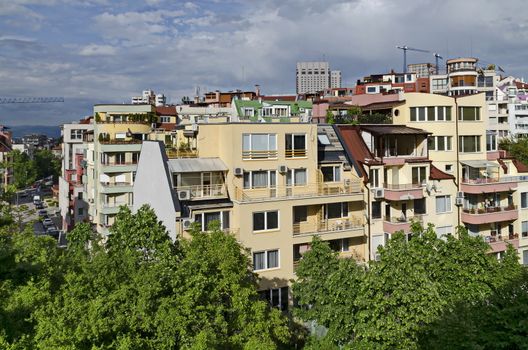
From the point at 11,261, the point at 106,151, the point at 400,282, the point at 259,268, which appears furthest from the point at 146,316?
the point at 106,151

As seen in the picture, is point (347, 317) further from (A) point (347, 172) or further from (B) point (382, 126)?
(B) point (382, 126)

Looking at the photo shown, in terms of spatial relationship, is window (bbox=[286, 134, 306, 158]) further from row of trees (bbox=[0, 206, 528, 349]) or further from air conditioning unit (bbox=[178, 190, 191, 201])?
row of trees (bbox=[0, 206, 528, 349])

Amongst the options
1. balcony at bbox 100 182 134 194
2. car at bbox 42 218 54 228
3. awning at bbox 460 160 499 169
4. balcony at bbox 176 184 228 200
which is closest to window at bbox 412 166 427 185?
awning at bbox 460 160 499 169

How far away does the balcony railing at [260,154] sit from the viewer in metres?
30.0

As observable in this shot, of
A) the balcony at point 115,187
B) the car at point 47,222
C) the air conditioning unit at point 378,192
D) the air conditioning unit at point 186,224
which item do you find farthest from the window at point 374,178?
the car at point 47,222

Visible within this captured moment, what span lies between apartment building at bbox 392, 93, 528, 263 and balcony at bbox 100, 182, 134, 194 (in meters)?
25.2

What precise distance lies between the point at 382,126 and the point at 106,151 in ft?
83.3

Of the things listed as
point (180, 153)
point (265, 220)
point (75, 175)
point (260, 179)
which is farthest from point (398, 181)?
point (75, 175)

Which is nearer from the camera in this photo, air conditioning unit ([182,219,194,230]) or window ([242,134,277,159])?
air conditioning unit ([182,219,194,230])

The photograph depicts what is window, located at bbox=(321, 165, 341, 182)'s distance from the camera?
33.7 m

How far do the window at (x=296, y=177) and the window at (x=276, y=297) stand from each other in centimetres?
668

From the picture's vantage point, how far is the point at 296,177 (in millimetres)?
31734

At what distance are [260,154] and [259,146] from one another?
510mm

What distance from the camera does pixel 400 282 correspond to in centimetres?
1830
